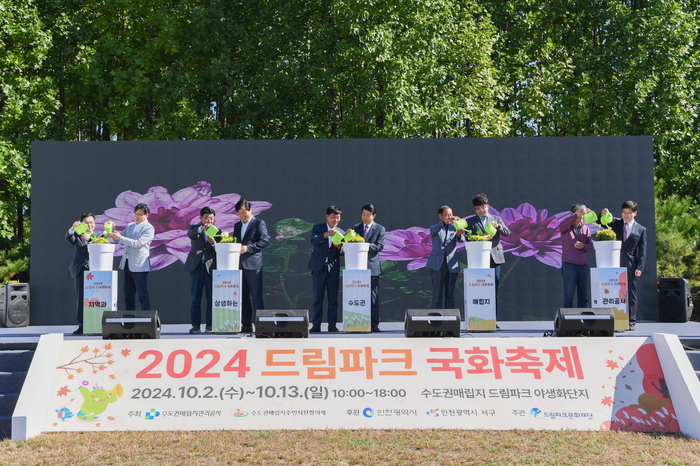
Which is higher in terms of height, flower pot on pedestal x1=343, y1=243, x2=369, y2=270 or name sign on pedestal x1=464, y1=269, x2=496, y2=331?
flower pot on pedestal x1=343, y1=243, x2=369, y2=270

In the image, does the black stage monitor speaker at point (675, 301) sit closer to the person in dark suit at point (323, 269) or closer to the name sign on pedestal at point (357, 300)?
the name sign on pedestal at point (357, 300)

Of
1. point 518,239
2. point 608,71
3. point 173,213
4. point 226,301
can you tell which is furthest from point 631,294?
point 608,71

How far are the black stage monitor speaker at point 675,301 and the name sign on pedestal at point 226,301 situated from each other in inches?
193

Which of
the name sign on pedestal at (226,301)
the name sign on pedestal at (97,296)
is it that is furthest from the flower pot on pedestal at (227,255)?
the name sign on pedestal at (97,296)

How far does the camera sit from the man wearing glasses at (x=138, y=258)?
6.72 meters

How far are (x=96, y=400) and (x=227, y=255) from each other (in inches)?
90.0

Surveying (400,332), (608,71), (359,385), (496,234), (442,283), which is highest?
(608,71)

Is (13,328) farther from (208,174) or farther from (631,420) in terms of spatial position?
(631,420)

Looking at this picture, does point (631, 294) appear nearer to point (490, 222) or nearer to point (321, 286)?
point (490, 222)

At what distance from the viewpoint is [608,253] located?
6.51 metres

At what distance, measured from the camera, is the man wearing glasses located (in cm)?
672

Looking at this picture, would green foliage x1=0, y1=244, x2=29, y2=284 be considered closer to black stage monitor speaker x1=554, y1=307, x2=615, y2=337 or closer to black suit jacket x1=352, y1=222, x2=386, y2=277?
black suit jacket x1=352, y1=222, x2=386, y2=277

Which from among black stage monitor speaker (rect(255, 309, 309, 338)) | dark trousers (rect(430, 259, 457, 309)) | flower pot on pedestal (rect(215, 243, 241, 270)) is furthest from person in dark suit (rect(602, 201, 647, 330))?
flower pot on pedestal (rect(215, 243, 241, 270))

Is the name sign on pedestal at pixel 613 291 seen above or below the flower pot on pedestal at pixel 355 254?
below
